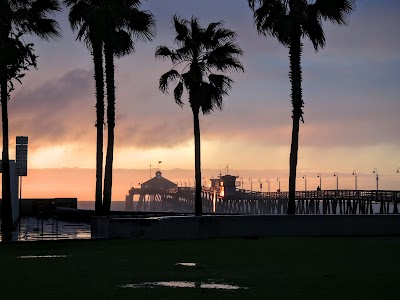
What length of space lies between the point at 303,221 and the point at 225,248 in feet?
18.6

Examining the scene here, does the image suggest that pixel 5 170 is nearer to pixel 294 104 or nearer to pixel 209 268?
pixel 294 104

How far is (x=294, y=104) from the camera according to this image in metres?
33.5

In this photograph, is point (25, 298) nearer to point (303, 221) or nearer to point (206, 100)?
point (303, 221)

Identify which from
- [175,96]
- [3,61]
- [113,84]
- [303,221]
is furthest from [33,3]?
Answer: [3,61]

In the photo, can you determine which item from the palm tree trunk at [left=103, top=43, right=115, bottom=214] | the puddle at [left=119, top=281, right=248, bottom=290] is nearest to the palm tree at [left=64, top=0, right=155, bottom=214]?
the palm tree trunk at [left=103, top=43, right=115, bottom=214]

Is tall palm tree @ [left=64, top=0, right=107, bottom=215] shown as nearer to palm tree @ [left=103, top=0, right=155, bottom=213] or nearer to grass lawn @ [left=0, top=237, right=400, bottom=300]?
palm tree @ [left=103, top=0, right=155, bottom=213]

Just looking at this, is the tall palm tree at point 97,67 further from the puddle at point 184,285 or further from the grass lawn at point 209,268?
the puddle at point 184,285

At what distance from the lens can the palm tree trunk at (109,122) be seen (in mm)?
35344

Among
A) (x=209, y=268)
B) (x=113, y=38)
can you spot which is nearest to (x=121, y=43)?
(x=113, y=38)

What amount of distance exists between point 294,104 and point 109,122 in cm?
829

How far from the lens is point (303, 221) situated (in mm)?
26734

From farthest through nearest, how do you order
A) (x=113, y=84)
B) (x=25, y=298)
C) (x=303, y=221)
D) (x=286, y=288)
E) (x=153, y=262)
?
(x=113, y=84) < (x=303, y=221) < (x=153, y=262) < (x=286, y=288) < (x=25, y=298)

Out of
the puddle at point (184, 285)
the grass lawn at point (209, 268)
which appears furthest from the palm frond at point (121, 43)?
the puddle at point (184, 285)

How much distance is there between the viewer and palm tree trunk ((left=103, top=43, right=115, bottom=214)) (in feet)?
116
